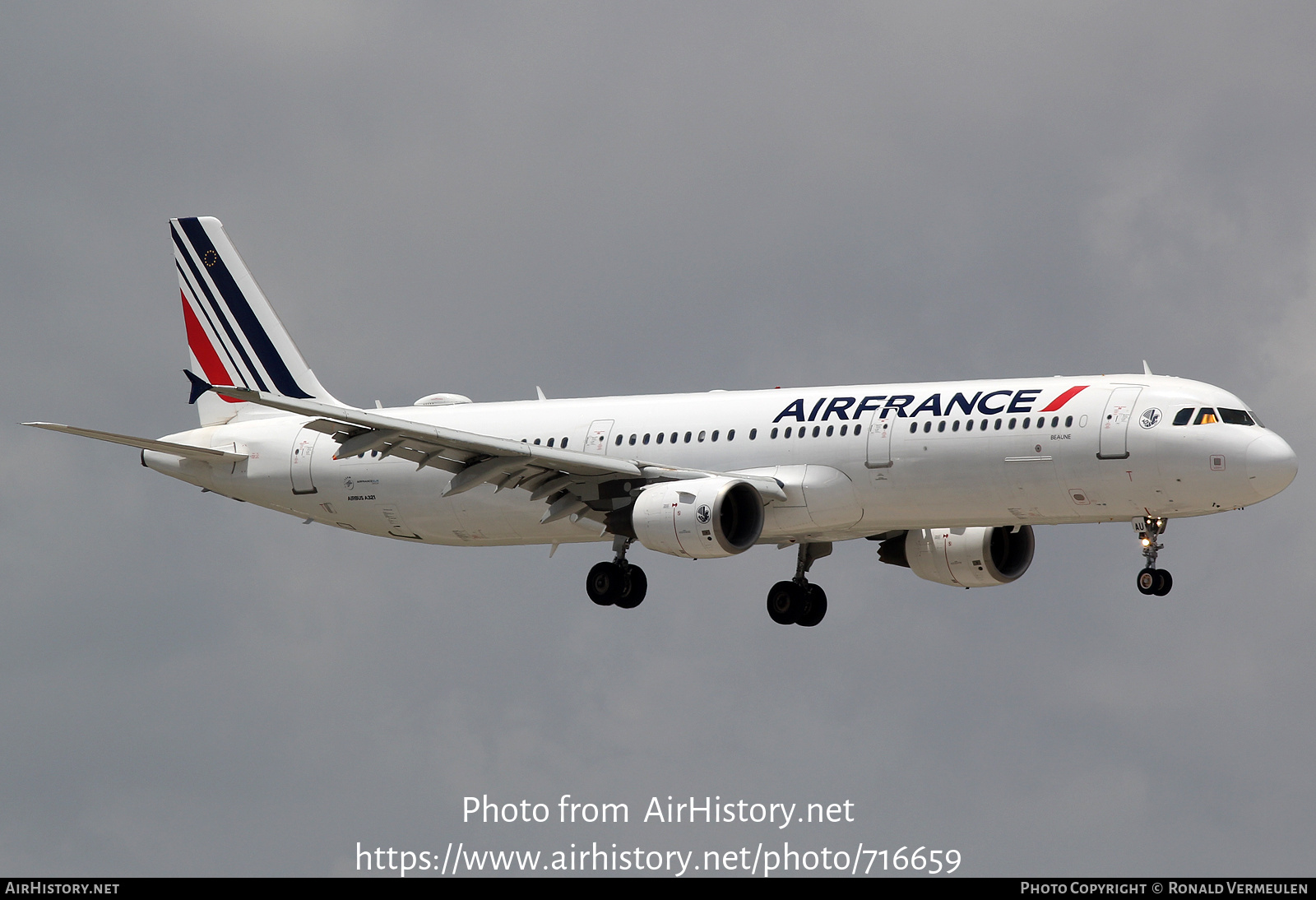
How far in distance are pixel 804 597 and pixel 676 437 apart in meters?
7.18

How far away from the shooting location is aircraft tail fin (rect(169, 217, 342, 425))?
6316 cm

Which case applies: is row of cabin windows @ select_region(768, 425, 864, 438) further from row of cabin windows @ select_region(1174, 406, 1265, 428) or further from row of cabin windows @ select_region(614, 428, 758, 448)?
row of cabin windows @ select_region(1174, 406, 1265, 428)

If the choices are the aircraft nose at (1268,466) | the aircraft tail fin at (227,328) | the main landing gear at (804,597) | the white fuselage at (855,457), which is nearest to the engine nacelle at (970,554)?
the main landing gear at (804,597)

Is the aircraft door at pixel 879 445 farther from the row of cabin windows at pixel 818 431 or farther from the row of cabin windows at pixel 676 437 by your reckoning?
the row of cabin windows at pixel 676 437

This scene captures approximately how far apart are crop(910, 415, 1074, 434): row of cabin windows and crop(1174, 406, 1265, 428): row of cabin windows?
2.54 m

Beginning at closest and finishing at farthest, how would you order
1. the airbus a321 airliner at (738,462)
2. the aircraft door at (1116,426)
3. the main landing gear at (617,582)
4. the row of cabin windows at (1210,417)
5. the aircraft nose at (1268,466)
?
the aircraft nose at (1268,466) → the row of cabin windows at (1210,417) → the aircraft door at (1116,426) → the airbus a321 airliner at (738,462) → the main landing gear at (617,582)

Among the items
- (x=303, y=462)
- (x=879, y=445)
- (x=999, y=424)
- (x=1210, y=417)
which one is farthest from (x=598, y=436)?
(x=1210, y=417)

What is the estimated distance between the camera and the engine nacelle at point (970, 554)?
186 ft

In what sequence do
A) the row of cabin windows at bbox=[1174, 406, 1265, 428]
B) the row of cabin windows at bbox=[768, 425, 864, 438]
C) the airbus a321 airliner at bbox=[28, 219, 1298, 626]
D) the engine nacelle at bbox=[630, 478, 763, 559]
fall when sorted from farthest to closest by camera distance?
1. the row of cabin windows at bbox=[768, 425, 864, 438]
2. the engine nacelle at bbox=[630, 478, 763, 559]
3. the airbus a321 airliner at bbox=[28, 219, 1298, 626]
4. the row of cabin windows at bbox=[1174, 406, 1265, 428]

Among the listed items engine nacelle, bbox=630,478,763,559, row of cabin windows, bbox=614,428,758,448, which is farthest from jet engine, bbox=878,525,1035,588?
engine nacelle, bbox=630,478,763,559

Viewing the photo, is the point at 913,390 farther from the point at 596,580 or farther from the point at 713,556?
the point at 596,580

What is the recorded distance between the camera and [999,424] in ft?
161

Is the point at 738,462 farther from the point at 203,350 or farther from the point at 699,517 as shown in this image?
the point at 203,350

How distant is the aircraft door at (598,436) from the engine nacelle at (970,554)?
9.13m
